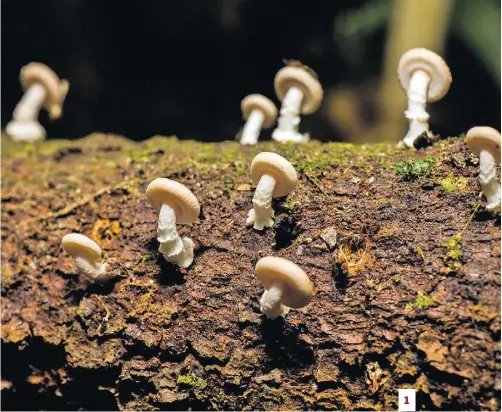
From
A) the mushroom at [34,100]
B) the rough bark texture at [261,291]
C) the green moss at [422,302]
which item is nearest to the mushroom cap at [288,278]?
the rough bark texture at [261,291]

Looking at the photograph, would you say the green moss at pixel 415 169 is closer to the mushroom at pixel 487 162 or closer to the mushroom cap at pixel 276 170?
the mushroom at pixel 487 162

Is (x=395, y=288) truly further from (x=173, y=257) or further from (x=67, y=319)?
(x=67, y=319)

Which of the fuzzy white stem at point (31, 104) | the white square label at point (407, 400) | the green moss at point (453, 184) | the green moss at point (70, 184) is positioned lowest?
the white square label at point (407, 400)

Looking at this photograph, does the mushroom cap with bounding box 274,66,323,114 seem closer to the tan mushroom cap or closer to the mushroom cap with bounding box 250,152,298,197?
the mushroom cap with bounding box 250,152,298,197

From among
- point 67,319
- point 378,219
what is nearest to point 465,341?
point 378,219

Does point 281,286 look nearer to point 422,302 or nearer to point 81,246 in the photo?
point 422,302

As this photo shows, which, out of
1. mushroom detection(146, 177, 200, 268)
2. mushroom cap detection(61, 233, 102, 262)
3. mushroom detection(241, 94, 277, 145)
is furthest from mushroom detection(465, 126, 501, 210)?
mushroom cap detection(61, 233, 102, 262)
